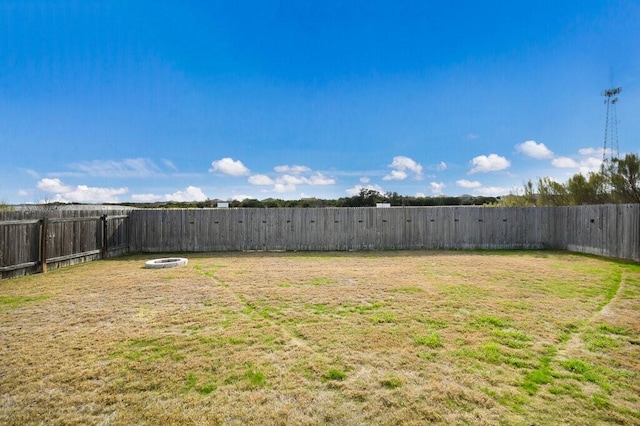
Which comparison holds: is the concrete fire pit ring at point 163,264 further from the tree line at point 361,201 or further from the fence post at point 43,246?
the tree line at point 361,201

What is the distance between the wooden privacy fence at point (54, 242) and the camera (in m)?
6.44

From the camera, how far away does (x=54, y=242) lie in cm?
747

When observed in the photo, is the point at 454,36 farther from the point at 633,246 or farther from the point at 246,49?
the point at 633,246

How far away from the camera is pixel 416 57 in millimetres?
11984

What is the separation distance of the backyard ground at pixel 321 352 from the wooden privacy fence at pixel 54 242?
3.56ft

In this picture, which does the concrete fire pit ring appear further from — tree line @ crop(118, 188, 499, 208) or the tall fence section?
tree line @ crop(118, 188, 499, 208)

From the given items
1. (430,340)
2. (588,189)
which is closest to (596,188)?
(588,189)

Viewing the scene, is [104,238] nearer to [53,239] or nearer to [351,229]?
[53,239]

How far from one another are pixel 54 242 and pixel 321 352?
811 cm

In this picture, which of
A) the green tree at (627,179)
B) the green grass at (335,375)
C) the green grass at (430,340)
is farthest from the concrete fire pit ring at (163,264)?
the green tree at (627,179)

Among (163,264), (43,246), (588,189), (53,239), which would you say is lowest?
(163,264)

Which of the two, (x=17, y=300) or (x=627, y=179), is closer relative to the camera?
(x=17, y=300)

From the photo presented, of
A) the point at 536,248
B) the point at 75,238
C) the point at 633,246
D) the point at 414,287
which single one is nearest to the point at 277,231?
the point at 75,238

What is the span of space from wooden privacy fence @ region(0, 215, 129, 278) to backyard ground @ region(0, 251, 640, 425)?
42.7 inches
